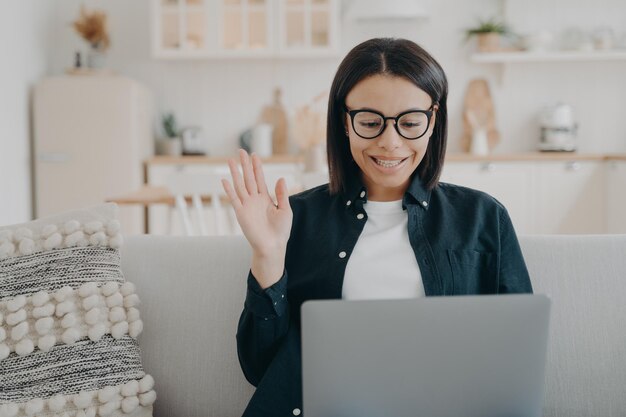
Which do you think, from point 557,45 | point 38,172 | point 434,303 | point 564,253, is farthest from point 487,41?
point 434,303

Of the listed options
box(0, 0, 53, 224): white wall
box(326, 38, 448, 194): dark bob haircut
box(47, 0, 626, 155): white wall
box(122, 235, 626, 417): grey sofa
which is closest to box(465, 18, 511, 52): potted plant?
box(47, 0, 626, 155): white wall

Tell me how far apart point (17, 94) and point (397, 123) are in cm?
378

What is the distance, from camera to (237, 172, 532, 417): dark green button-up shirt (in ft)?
4.16

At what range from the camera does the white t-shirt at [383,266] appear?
127 cm

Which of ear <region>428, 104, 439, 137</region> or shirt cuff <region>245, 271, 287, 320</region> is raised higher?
ear <region>428, 104, 439, 137</region>

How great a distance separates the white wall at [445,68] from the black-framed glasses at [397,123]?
154 inches

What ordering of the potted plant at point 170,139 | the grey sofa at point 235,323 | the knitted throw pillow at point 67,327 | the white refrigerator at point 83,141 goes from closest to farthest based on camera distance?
the knitted throw pillow at point 67,327 → the grey sofa at point 235,323 → the white refrigerator at point 83,141 → the potted plant at point 170,139

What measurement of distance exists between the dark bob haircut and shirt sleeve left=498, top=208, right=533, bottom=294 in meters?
0.16

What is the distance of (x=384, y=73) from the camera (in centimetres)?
126

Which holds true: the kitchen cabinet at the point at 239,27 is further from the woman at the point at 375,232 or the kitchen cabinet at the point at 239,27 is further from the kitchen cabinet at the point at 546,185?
the woman at the point at 375,232

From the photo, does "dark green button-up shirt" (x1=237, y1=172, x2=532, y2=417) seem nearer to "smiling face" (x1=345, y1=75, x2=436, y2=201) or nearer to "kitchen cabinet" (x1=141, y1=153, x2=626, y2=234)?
"smiling face" (x1=345, y1=75, x2=436, y2=201)

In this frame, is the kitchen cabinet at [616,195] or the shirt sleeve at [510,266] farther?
the kitchen cabinet at [616,195]

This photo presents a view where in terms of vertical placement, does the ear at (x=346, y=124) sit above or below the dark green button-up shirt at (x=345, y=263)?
above

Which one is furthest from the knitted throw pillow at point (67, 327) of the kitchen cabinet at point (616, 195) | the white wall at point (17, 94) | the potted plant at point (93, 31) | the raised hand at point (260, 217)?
the kitchen cabinet at point (616, 195)
